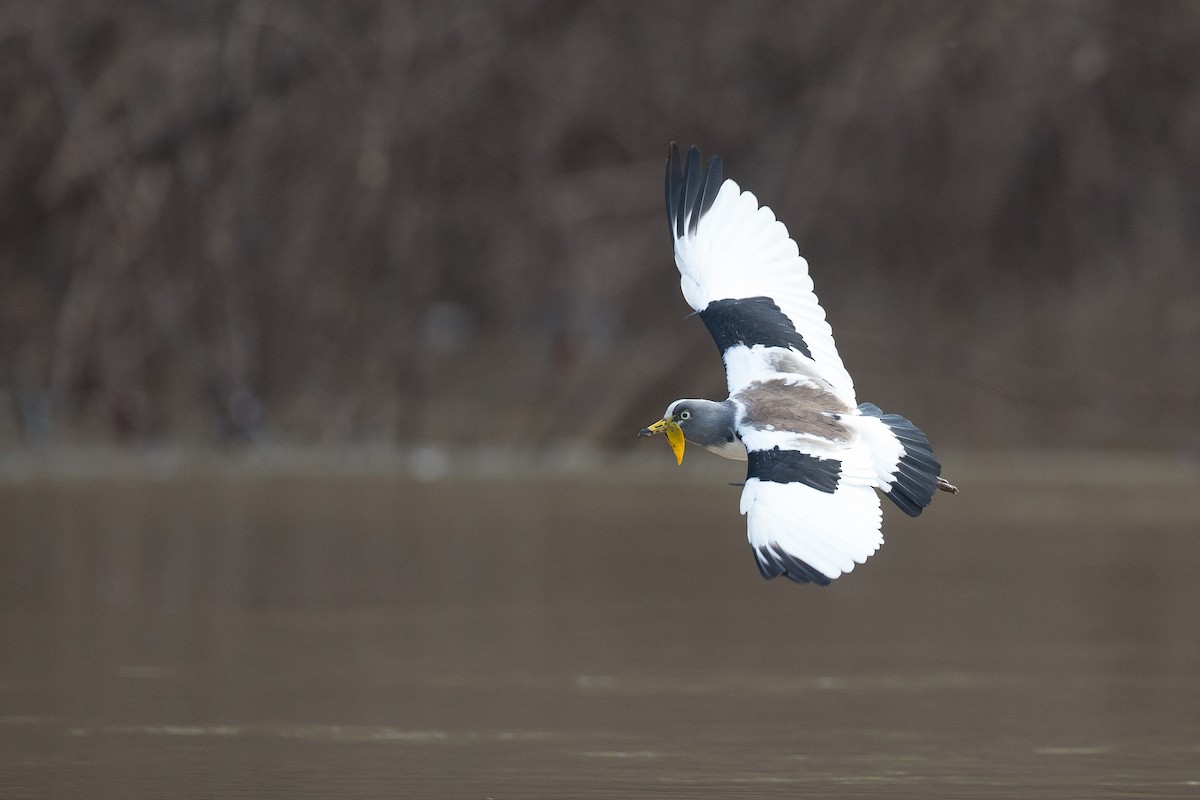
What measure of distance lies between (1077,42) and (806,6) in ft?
8.38

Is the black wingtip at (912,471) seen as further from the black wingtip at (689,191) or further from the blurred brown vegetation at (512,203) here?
the blurred brown vegetation at (512,203)

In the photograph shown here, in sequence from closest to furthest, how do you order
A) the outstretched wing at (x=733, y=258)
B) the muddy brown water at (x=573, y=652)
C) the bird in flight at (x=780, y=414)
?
the muddy brown water at (x=573, y=652), the bird in flight at (x=780, y=414), the outstretched wing at (x=733, y=258)

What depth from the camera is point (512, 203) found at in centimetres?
1905

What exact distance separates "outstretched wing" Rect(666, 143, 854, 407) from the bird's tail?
0.65 metres

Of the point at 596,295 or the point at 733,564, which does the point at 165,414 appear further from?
the point at 733,564

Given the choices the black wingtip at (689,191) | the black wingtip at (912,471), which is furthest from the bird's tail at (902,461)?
the black wingtip at (689,191)

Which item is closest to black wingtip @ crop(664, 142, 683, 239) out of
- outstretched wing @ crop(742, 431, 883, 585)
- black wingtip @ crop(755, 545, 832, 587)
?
outstretched wing @ crop(742, 431, 883, 585)

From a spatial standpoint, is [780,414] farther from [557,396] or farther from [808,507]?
[557,396]

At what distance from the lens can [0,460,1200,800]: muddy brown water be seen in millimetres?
5246

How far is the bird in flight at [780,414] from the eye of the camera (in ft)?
17.8

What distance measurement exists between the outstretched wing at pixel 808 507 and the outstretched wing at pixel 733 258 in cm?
97

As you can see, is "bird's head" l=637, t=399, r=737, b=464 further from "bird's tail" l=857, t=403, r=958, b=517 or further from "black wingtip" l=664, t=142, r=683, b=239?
"black wingtip" l=664, t=142, r=683, b=239

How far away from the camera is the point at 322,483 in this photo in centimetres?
1267

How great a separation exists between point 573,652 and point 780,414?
1.48 meters
